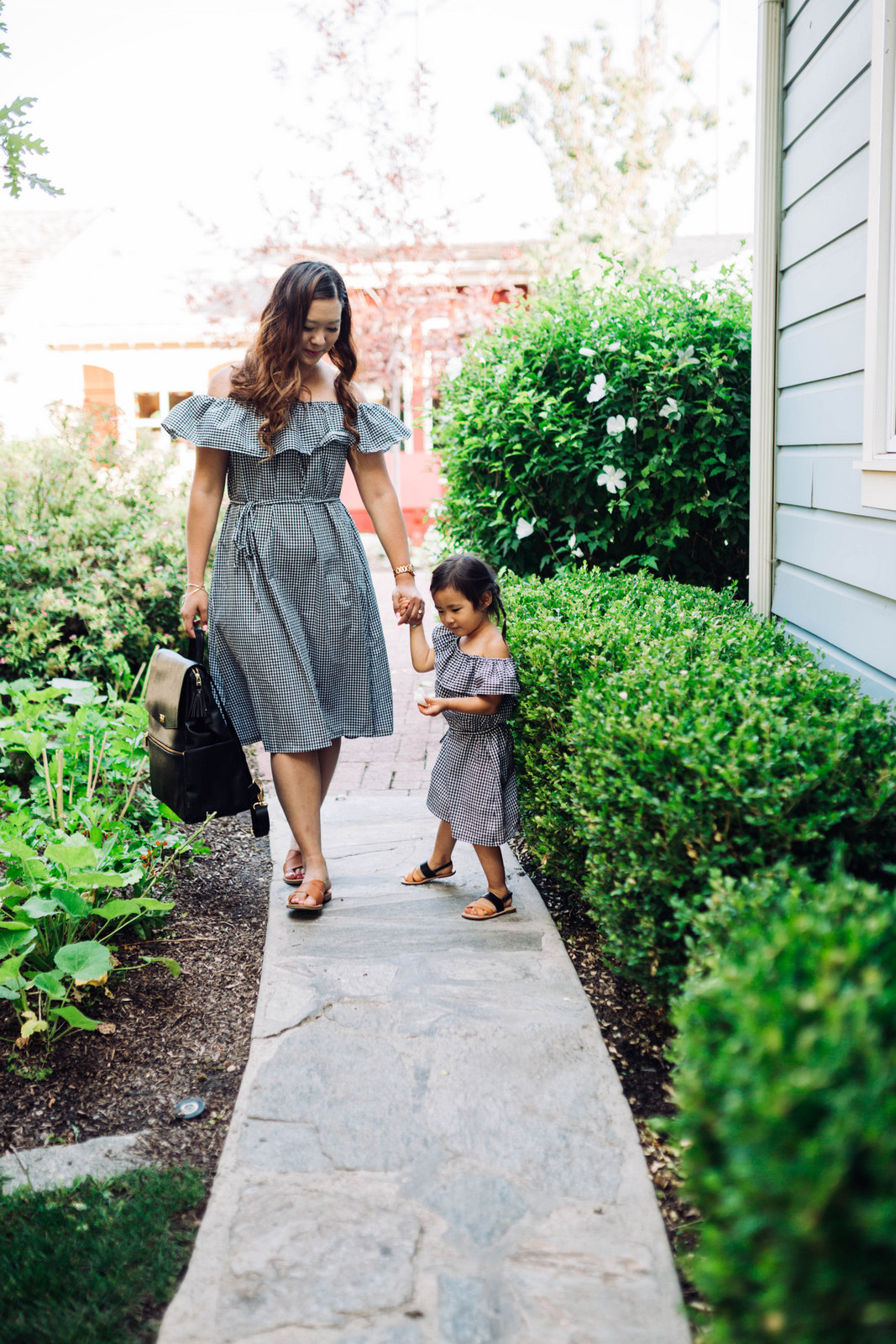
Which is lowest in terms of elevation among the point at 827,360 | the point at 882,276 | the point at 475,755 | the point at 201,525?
the point at 475,755

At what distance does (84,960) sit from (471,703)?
1.23 m

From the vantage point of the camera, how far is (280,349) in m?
2.97

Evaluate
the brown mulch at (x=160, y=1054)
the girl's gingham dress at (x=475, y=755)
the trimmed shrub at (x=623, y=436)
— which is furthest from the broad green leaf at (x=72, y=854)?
the trimmed shrub at (x=623, y=436)

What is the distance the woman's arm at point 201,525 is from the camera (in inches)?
120

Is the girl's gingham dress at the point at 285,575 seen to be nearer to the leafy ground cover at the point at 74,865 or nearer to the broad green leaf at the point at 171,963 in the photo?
the leafy ground cover at the point at 74,865

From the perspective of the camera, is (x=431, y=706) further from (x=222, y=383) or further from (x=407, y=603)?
(x=222, y=383)

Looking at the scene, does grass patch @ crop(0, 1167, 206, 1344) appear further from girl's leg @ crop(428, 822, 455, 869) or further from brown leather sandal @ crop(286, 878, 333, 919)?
girl's leg @ crop(428, 822, 455, 869)

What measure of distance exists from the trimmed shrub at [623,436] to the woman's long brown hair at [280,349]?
182cm

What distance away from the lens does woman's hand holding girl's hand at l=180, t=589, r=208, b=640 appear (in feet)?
10.2

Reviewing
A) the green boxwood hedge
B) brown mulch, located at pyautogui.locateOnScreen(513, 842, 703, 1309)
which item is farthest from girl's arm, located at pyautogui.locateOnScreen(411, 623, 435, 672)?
brown mulch, located at pyautogui.locateOnScreen(513, 842, 703, 1309)

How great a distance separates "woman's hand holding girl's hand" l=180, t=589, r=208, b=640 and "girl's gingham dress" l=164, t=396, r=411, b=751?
37 millimetres

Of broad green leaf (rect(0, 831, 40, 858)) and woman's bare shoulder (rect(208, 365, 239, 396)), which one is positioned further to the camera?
woman's bare shoulder (rect(208, 365, 239, 396))

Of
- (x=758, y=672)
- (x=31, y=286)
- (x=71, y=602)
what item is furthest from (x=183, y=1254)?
(x=31, y=286)

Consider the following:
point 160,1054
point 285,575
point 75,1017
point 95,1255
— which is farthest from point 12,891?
point 285,575
